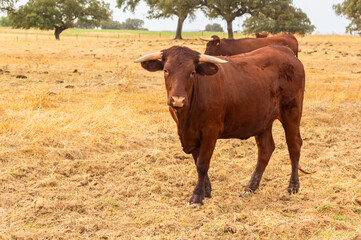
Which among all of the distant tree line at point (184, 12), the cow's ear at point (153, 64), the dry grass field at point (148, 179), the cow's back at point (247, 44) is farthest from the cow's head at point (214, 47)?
the distant tree line at point (184, 12)

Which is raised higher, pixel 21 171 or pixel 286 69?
pixel 286 69

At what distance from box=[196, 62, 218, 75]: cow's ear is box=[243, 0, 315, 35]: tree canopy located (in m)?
31.8

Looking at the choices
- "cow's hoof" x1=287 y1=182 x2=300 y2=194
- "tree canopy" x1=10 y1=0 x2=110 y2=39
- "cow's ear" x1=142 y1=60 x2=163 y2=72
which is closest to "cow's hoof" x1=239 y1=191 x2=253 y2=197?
"cow's hoof" x1=287 y1=182 x2=300 y2=194

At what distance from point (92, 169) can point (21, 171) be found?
0.86 meters

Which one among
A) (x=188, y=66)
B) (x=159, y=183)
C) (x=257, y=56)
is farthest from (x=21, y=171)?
(x=257, y=56)

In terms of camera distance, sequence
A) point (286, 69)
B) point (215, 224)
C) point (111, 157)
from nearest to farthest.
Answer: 1. point (215, 224)
2. point (286, 69)
3. point (111, 157)

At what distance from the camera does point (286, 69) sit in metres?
4.93

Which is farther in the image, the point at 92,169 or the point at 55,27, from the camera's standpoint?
the point at 55,27

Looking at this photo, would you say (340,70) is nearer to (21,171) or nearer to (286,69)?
(286,69)

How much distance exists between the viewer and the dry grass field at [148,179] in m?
3.72

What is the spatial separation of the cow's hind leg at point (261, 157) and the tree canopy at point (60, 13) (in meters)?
38.6

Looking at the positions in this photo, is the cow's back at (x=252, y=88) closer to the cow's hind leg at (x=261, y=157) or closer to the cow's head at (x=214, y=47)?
the cow's hind leg at (x=261, y=157)

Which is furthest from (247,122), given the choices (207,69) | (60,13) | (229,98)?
(60,13)

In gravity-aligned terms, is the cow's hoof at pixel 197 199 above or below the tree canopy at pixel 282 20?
below
